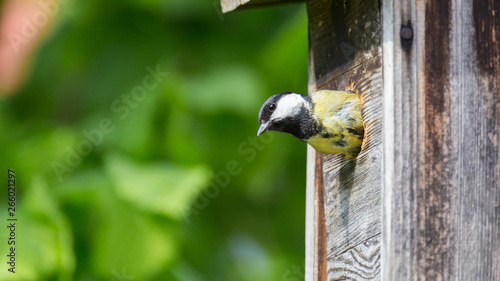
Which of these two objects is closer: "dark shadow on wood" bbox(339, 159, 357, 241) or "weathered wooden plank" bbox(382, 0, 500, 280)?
"weathered wooden plank" bbox(382, 0, 500, 280)

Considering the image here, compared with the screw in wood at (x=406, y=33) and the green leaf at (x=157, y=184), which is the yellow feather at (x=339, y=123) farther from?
the green leaf at (x=157, y=184)

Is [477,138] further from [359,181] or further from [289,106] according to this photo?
[289,106]

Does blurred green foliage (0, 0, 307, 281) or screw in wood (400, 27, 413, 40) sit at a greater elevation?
screw in wood (400, 27, 413, 40)

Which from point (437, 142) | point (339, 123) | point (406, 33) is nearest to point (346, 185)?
point (339, 123)

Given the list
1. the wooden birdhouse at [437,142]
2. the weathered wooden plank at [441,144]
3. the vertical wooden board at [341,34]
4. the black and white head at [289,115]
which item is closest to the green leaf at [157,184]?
the black and white head at [289,115]

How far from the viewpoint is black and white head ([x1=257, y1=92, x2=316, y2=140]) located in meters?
2.51

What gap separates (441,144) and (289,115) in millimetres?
676

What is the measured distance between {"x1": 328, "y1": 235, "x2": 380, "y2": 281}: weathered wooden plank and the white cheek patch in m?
0.55

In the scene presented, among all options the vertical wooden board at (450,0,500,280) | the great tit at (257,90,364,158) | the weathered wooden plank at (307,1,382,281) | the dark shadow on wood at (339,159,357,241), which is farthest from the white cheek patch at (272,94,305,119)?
the vertical wooden board at (450,0,500,280)

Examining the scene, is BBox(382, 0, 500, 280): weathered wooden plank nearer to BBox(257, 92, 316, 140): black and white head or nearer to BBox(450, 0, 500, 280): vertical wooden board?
BBox(450, 0, 500, 280): vertical wooden board

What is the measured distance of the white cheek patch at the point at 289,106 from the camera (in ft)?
8.32

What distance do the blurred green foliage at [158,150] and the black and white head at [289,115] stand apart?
3.02ft

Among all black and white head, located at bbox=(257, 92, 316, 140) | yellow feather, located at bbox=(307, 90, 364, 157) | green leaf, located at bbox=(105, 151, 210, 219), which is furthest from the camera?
green leaf, located at bbox=(105, 151, 210, 219)

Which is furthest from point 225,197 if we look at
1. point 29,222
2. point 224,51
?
point 29,222
